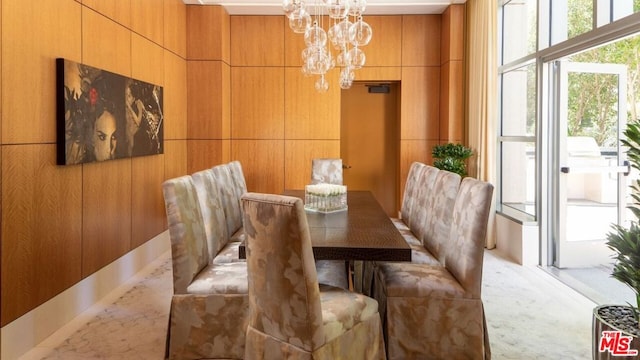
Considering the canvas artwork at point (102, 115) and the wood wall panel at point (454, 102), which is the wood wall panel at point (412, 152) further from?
the canvas artwork at point (102, 115)

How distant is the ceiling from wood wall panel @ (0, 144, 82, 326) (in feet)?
11.8

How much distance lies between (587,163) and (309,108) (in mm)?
3719

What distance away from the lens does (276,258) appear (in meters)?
2.08

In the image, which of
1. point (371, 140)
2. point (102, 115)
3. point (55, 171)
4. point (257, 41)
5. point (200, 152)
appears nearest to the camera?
point (55, 171)

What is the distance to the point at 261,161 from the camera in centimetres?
709

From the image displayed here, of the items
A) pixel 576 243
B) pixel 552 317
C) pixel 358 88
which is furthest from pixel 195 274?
pixel 358 88

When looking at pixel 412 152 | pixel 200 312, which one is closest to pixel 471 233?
pixel 200 312

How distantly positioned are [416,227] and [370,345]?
6.08ft

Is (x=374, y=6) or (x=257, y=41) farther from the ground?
(x=374, y=6)

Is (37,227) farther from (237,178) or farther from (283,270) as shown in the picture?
(283,270)

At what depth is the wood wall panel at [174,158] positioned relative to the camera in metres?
5.79

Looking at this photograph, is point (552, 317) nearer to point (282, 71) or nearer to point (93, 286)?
point (93, 286)

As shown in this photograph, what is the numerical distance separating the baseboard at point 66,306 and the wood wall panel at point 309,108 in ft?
9.33

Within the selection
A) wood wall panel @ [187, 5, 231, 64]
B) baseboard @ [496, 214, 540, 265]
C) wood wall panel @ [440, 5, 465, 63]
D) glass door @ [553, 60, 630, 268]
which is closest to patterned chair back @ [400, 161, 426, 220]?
baseboard @ [496, 214, 540, 265]
